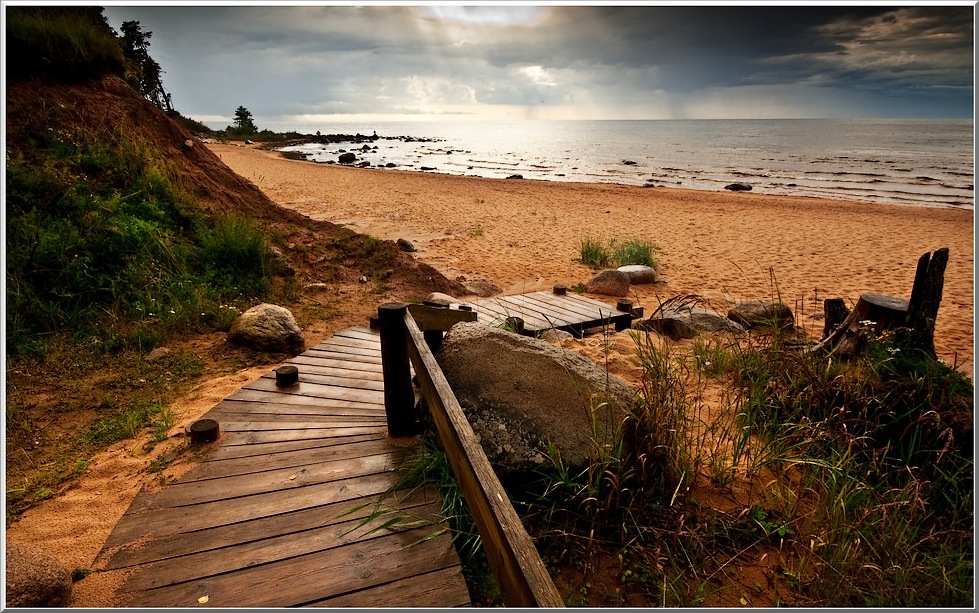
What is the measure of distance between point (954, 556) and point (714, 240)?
11.7m

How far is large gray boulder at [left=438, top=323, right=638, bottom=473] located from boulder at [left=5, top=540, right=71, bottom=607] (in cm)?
202

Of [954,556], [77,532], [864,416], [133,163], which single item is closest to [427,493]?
[77,532]

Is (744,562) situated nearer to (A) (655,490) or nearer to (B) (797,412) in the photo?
(A) (655,490)

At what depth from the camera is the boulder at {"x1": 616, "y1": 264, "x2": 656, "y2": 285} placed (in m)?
9.02

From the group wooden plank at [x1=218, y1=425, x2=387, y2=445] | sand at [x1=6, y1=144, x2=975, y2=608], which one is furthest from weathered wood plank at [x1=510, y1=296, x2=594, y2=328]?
wooden plank at [x1=218, y1=425, x2=387, y2=445]

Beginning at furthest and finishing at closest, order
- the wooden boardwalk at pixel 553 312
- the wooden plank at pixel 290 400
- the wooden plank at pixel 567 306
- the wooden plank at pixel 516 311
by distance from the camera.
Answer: the wooden plank at pixel 567 306
the wooden boardwalk at pixel 553 312
the wooden plank at pixel 516 311
the wooden plank at pixel 290 400

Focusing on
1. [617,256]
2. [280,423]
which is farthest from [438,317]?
[617,256]

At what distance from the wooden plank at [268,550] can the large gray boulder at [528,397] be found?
0.64 m

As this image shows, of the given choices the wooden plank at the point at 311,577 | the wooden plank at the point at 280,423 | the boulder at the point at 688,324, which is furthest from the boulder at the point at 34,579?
the boulder at the point at 688,324

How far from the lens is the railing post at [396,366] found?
3.18 metres

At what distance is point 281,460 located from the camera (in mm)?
3045

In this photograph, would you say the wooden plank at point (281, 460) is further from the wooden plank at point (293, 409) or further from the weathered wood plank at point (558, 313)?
the weathered wood plank at point (558, 313)

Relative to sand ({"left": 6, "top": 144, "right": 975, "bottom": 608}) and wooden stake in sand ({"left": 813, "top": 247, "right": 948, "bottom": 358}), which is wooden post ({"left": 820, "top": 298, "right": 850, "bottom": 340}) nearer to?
sand ({"left": 6, "top": 144, "right": 975, "bottom": 608})

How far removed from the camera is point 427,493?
2689 mm
